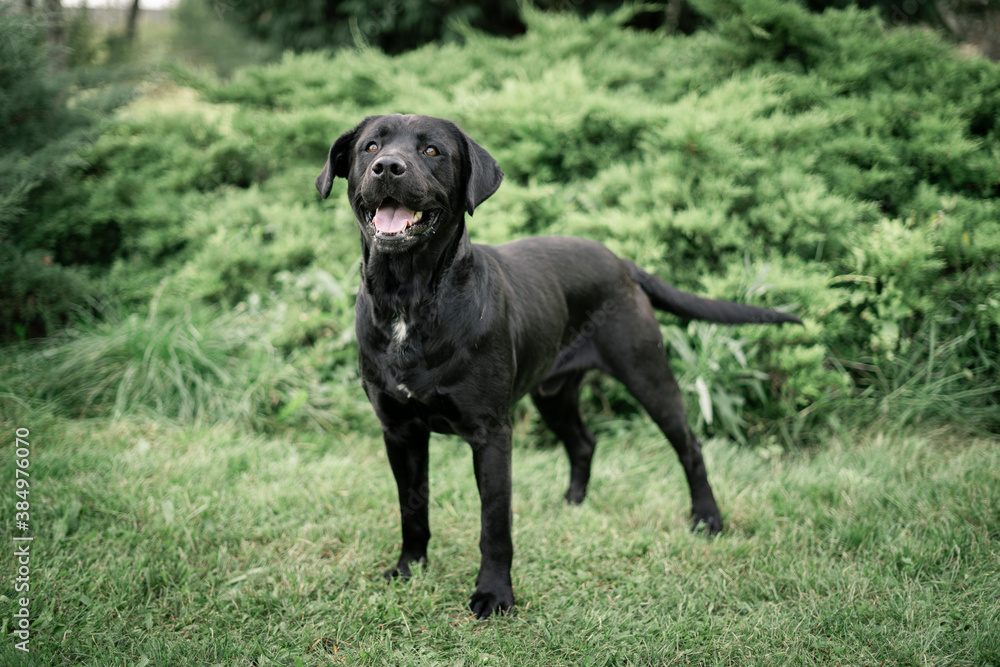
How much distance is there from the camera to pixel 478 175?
2434mm

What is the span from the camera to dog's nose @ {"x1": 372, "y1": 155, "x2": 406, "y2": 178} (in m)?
2.15

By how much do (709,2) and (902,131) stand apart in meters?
1.77

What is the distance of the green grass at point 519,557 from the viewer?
2.33 metres

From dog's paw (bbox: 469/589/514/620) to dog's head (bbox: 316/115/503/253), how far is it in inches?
54.0

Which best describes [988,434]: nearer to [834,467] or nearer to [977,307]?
[977,307]

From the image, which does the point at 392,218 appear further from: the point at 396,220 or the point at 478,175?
the point at 478,175

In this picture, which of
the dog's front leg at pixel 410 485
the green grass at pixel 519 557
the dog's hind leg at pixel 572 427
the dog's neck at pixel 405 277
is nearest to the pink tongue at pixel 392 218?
the dog's neck at pixel 405 277

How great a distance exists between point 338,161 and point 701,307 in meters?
Result: 1.85

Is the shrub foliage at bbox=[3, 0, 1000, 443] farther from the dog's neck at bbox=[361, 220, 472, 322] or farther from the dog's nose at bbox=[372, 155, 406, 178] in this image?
the dog's nose at bbox=[372, 155, 406, 178]

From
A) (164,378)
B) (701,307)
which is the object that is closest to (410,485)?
(701,307)

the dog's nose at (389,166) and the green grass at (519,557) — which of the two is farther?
the green grass at (519,557)

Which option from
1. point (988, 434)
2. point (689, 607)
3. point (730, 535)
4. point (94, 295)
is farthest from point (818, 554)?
point (94, 295)

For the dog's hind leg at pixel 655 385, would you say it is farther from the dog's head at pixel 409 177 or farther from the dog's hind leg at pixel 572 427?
the dog's head at pixel 409 177

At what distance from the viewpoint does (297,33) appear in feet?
26.4
